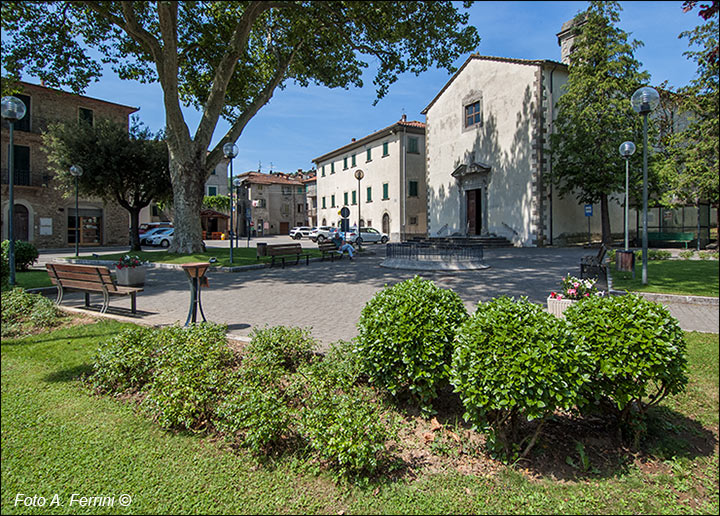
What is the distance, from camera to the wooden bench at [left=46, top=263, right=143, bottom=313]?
646 centimetres

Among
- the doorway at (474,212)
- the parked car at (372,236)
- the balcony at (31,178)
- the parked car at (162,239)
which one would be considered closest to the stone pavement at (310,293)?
the doorway at (474,212)

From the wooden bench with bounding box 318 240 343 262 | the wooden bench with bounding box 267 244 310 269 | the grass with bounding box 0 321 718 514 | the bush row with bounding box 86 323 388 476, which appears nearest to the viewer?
the grass with bounding box 0 321 718 514

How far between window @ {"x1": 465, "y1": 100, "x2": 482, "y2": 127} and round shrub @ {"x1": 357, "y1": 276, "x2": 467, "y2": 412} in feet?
92.3

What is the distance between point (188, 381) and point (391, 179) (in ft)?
119

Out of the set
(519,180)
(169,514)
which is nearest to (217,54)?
(169,514)

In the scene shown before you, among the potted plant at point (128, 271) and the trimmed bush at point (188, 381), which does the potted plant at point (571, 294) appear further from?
the potted plant at point (128, 271)

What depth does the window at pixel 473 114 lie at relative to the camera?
28.5m

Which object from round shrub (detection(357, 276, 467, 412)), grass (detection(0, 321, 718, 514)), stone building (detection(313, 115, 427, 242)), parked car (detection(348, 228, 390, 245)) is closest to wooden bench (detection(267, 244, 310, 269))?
round shrub (detection(357, 276, 467, 412))

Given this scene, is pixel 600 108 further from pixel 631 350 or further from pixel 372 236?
pixel 631 350

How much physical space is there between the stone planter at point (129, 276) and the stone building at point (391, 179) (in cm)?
2871

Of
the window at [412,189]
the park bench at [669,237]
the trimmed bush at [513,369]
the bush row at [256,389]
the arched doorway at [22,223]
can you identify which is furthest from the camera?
the window at [412,189]

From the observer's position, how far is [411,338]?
3010 millimetres

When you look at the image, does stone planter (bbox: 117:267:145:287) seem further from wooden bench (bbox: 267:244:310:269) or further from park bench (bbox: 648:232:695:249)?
park bench (bbox: 648:232:695:249)

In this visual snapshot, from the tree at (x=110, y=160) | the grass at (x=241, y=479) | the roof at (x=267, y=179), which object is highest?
the roof at (x=267, y=179)
